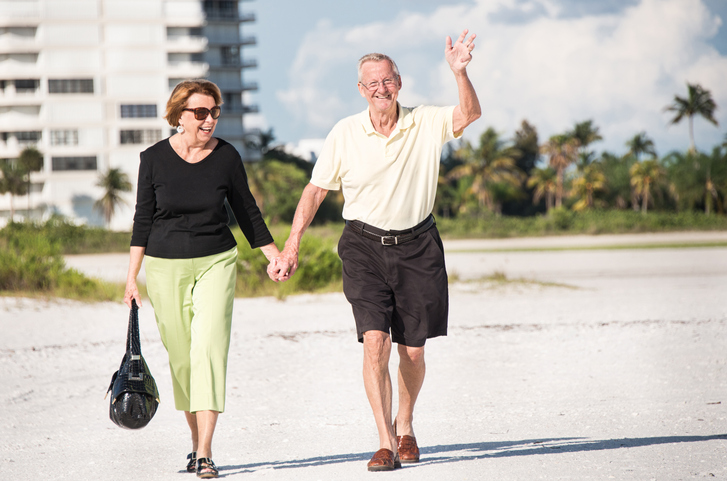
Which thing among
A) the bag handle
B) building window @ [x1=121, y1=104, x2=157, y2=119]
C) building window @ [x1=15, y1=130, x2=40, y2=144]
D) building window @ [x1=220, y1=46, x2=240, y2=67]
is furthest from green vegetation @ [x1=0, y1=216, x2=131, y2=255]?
the bag handle

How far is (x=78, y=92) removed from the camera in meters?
74.6

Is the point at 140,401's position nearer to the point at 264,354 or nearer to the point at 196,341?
the point at 196,341

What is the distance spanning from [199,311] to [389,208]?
115cm

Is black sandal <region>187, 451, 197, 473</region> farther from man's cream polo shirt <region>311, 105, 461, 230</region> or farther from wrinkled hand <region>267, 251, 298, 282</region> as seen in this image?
man's cream polo shirt <region>311, 105, 461, 230</region>

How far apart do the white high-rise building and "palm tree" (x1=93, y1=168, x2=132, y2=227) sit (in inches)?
39.5

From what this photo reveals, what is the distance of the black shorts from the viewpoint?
457cm

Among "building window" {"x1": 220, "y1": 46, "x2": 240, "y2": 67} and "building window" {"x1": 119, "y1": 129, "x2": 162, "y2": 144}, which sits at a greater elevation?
"building window" {"x1": 220, "y1": 46, "x2": 240, "y2": 67}

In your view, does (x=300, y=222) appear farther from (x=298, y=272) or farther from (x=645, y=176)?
(x=645, y=176)

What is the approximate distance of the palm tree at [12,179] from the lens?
234ft

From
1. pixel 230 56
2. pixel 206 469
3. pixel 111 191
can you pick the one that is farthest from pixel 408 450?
pixel 230 56

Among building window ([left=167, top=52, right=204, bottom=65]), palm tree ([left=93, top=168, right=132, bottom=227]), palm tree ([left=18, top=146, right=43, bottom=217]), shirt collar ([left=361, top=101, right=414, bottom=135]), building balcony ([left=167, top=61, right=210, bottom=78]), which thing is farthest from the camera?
building window ([left=167, top=52, right=204, bottom=65])

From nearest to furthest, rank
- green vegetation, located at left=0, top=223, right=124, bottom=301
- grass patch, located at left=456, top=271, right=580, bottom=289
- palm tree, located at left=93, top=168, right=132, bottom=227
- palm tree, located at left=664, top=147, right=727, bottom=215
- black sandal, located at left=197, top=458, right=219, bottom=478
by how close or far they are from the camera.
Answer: black sandal, located at left=197, top=458, right=219, bottom=478 → green vegetation, located at left=0, top=223, right=124, bottom=301 → grass patch, located at left=456, top=271, right=580, bottom=289 → palm tree, located at left=664, top=147, right=727, bottom=215 → palm tree, located at left=93, top=168, right=132, bottom=227

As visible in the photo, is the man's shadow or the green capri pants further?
the man's shadow

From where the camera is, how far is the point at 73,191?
244 ft
